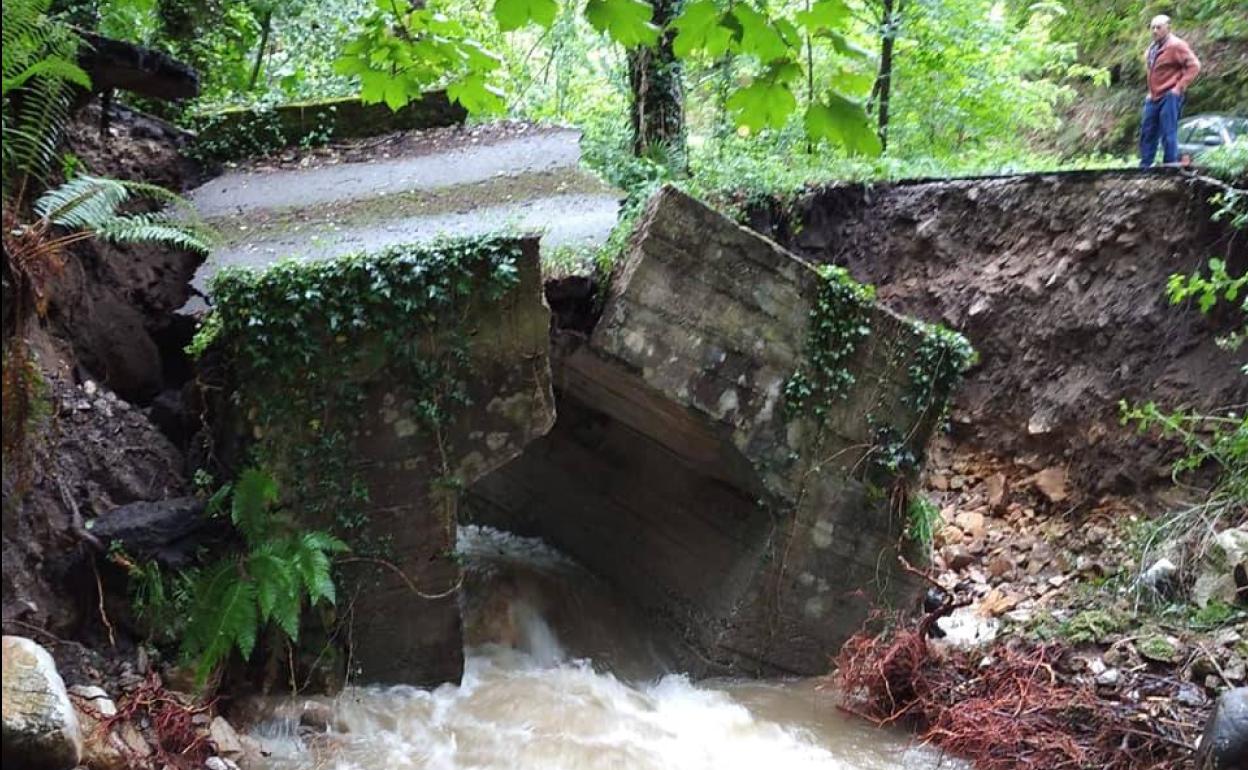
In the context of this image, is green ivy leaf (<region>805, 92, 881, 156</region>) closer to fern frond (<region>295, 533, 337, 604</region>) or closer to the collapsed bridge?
the collapsed bridge

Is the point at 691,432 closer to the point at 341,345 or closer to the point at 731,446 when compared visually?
the point at 731,446

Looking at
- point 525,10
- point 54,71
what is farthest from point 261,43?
point 525,10

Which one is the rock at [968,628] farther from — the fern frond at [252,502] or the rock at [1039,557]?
the fern frond at [252,502]

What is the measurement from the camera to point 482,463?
4992mm

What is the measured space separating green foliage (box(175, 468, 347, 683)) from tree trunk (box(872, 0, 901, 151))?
294 inches

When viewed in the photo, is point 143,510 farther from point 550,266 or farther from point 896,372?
point 896,372

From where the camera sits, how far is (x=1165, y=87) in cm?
793

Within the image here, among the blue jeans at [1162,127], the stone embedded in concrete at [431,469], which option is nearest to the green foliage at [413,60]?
the stone embedded in concrete at [431,469]

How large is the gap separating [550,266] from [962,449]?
4.43 meters

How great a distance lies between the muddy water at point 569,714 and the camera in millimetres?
4668


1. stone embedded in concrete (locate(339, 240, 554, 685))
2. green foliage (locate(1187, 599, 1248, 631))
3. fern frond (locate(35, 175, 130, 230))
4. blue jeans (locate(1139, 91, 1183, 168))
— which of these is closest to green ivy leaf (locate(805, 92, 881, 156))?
stone embedded in concrete (locate(339, 240, 554, 685))

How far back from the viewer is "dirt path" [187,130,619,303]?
5.24m

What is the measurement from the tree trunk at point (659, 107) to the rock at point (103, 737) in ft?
18.8

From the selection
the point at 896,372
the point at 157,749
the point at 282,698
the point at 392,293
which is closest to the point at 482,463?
the point at 392,293
